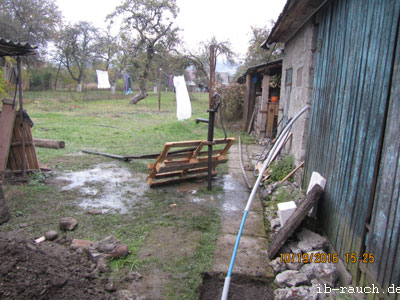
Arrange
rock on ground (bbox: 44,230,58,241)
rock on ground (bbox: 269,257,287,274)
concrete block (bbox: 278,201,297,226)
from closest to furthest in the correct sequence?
rock on ground (bbox: 269,257,287,274), rock on ground (bbox: 44,230,58,241), concrete block (bbox: 278,201,297,226)

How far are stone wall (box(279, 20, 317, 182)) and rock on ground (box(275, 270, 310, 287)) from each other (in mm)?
2431

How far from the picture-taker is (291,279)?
2621 millimetres

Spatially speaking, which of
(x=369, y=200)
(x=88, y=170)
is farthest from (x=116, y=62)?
(x=369, y=200)

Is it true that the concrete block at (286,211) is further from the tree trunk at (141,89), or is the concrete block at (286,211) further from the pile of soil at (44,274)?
the tree trunk at (141,89)

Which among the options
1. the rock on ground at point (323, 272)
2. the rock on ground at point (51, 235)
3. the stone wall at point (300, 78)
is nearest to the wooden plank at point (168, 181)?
the stone wall at point (300, 78)

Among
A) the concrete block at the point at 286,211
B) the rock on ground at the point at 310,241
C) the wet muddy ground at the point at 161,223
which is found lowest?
the wet muddy ground at the point at 161,223

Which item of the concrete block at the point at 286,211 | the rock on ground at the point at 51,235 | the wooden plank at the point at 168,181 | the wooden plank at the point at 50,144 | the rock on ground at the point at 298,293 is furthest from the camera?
the wooden plank at the point at 50,144

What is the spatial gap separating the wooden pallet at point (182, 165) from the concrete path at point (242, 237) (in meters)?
0.60

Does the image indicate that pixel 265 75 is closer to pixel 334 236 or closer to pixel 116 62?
pixel 334 236

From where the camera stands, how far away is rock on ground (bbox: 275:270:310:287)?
101 inches

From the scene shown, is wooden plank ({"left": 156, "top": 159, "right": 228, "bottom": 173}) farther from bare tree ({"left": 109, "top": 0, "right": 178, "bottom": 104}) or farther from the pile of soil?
bare tree ({"left": 109, "top": 0, "right": 178, "bottom": 104})

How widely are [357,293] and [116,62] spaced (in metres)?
27.4

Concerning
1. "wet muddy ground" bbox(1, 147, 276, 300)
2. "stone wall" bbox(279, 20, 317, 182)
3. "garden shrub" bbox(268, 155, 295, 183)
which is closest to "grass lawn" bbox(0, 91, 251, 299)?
"wet muddy ground" bbox(1, 147, 276, 300)

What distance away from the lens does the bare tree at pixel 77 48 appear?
3288cm
